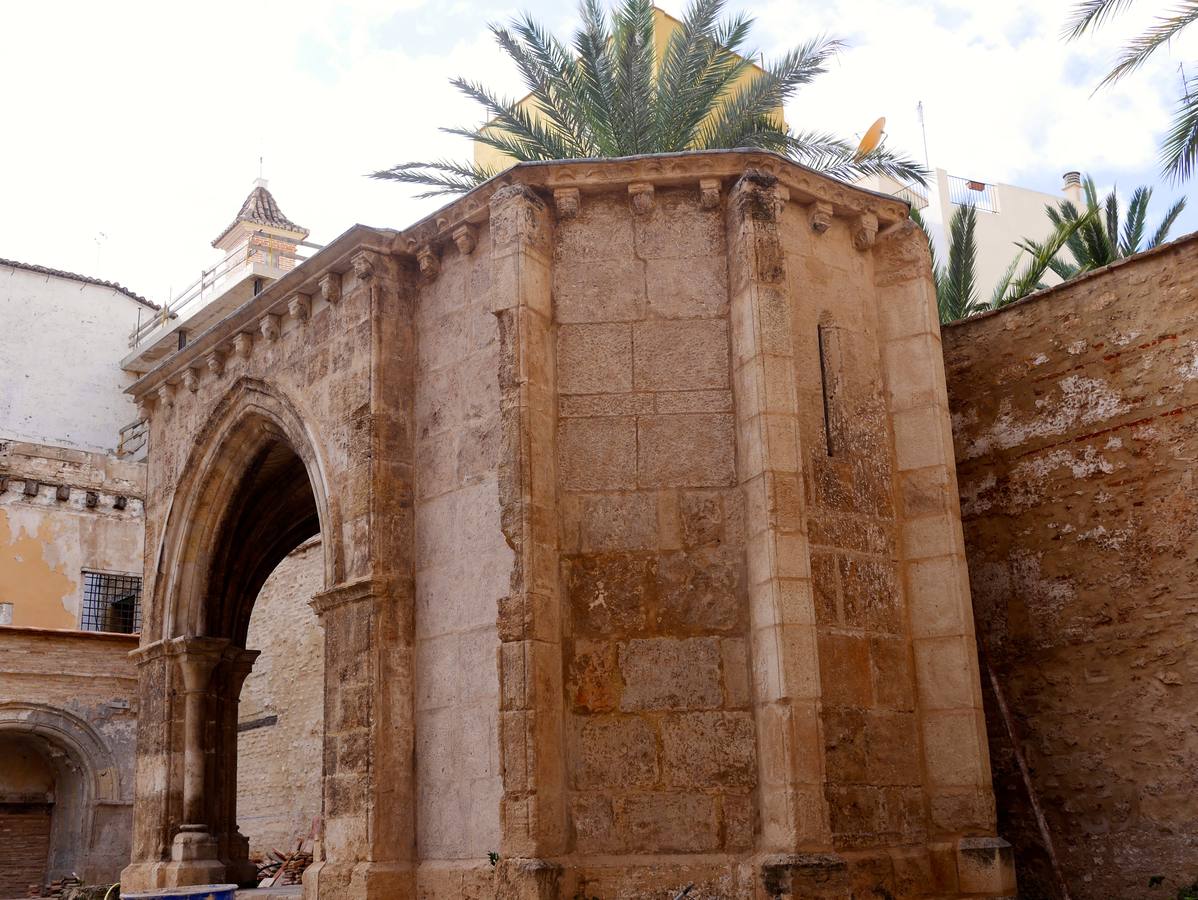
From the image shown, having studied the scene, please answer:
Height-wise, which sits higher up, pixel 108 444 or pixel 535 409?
pixel 108 444

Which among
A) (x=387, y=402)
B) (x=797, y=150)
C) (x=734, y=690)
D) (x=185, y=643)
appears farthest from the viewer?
(x=797, y=150)

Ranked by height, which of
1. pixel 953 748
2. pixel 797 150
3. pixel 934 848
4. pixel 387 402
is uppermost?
pixel 797 150

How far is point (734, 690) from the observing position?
755 centimetres

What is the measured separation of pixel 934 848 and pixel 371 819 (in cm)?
334

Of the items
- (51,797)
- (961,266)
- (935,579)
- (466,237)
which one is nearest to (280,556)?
(466,237)

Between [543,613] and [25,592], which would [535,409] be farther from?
[25,592]

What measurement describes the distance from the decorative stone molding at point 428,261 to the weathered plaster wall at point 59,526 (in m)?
16.7

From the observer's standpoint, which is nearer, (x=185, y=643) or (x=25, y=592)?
(x=185, y=643)

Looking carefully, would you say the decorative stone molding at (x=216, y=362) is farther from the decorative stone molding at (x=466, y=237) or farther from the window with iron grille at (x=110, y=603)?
the window with iron grille at (x=110, y=603)

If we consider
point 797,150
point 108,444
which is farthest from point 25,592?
point 797,150

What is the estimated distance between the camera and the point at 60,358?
29891mm

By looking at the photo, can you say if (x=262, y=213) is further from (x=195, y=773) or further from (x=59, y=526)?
(x=195, y=773)

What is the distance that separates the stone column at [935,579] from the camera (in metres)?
7.80

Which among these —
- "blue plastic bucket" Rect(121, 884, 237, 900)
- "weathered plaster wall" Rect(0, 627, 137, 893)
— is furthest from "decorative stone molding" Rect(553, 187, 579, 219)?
"weathered plaster wall" Rect(0, 627, 137, 893)
